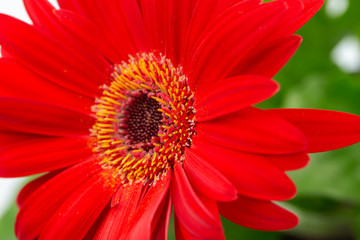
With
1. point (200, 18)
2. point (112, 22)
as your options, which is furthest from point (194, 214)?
point (112, 22)

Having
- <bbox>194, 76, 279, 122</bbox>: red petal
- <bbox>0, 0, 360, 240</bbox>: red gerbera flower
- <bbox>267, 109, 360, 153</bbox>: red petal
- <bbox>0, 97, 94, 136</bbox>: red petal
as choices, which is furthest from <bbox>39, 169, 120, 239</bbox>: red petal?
<bbox>267, 109, 360, 153</bbox>: red petal

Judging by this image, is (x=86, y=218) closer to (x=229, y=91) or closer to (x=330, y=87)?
(x=229, y=91)

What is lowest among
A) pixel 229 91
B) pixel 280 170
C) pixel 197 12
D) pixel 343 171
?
pixel 343 171

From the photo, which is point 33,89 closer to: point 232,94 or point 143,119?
point 143,119

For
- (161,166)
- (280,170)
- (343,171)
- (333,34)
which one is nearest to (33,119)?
(161,166)

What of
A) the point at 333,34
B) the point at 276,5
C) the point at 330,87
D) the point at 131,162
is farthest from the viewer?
the point at 333,34

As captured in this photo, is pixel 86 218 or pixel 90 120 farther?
pixel 90 120
